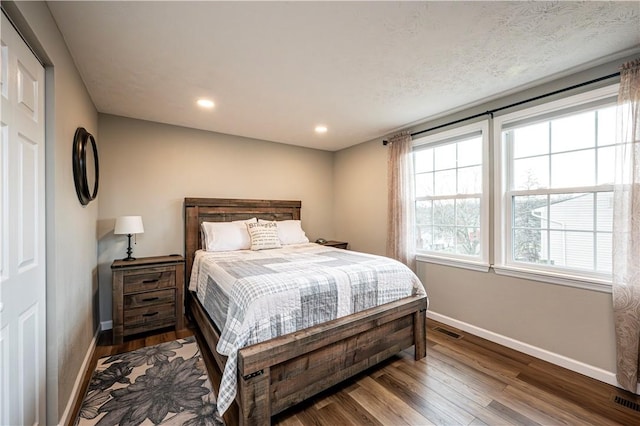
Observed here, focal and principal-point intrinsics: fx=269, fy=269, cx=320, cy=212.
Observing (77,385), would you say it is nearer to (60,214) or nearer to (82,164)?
(60,214)

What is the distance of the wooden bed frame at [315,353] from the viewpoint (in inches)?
62.0

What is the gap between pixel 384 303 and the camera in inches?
91.1

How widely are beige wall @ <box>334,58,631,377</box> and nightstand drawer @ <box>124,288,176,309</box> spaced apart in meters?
2.77

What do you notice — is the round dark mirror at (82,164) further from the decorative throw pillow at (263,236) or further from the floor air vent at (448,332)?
the floor air vent at (448,332)

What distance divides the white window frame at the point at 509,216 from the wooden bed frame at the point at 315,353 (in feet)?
3.24

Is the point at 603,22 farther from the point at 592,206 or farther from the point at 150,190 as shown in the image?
the point at 150,190

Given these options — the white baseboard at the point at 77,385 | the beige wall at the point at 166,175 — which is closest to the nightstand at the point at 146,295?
the white baseboard at the point at 77,385

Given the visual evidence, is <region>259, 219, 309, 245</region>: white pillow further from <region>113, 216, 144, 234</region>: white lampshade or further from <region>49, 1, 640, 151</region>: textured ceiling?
<region>49, 1, 640, 151</region>: textured ceiling

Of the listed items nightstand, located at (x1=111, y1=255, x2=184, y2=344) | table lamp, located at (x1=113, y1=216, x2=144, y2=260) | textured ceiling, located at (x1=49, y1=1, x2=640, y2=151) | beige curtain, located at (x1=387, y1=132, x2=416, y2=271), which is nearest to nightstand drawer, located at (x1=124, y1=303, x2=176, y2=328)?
nightstand, located at (x1=111, y1=255, x2=184, y2=344)

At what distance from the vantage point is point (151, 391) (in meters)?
1.98

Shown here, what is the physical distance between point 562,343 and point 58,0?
425cm

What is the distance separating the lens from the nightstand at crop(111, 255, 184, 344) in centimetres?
273

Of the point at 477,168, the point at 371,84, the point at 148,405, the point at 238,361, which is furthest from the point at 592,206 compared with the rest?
the point at 148,405

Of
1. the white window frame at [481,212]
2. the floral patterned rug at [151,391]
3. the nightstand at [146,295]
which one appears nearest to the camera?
the floral patterned rug at [151,391]
